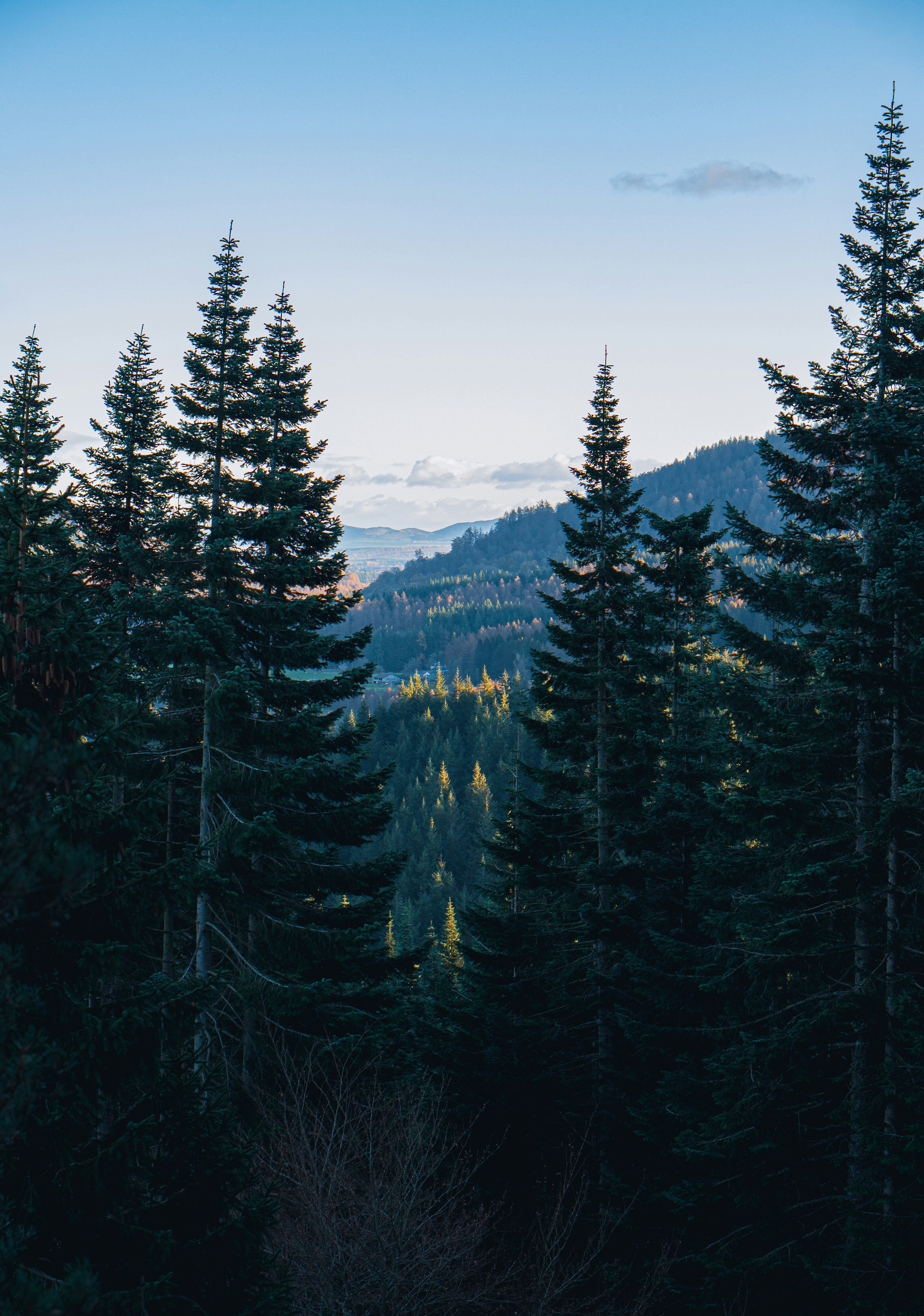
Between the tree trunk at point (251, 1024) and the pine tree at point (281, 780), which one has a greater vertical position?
the pine tree at point (281, 780)

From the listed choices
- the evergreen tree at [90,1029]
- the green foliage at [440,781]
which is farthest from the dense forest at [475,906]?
the green foliage at [440,781]

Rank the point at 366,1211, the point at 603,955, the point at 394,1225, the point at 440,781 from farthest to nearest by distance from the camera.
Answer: the point at 440,781 < the point at 603,955 < the point at 366,1211 < the point at 394,1225

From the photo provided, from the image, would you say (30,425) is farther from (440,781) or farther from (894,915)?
(440,781)

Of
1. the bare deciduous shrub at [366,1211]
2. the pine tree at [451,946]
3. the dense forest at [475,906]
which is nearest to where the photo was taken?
the dense forest at [475,906]

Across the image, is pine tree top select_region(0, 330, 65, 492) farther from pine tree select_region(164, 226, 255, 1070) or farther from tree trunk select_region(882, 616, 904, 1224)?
tree trunk select_region(882, 616, 904, 1224)

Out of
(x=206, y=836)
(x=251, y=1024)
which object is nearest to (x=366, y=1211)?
(x=251, y=1024)

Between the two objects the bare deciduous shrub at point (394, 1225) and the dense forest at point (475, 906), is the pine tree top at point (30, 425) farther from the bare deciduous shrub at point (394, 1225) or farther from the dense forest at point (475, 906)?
the bare deciduous shrub at point (394, 1225)

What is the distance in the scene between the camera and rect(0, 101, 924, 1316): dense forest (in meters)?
5.93

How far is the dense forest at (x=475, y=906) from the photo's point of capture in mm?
5930

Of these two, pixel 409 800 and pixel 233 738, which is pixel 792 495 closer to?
pixel 233 738

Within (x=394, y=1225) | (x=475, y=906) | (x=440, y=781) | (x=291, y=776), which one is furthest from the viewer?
(x=440, y=781)

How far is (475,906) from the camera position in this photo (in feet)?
67.1

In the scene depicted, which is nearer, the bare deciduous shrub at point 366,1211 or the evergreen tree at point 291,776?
the bare deciduous shrub at point 366,1211

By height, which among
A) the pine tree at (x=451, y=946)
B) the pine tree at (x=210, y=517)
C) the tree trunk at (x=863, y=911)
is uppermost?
the pine tree at (x=210, y=517)
